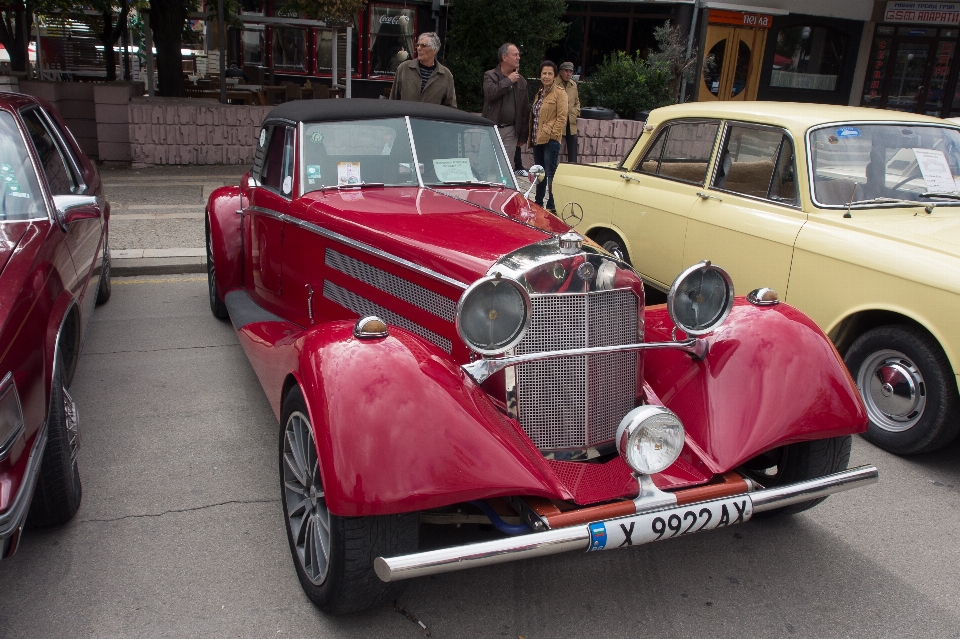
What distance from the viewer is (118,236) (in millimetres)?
7918

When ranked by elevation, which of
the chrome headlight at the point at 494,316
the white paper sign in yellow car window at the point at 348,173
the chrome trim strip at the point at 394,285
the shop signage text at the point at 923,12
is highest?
the shop signage text at the point at 923,12

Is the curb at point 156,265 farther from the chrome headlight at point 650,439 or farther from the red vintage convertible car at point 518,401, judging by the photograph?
the chrome headlight at point 650,439

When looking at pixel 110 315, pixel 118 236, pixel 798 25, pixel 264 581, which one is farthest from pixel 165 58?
pixel 798 25

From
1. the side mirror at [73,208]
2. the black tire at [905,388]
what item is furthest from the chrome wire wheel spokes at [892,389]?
the side mirror at [73,208]

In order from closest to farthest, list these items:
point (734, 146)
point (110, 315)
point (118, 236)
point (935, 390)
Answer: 1. point (935, 390)
2. point (734, 146)
3. point (110, 315)
4. point (118, 236)

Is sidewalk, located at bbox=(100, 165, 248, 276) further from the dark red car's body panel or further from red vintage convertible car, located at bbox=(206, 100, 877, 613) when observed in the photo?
red vintage convertible car, located at bbox=(206, 100, 877, 613)

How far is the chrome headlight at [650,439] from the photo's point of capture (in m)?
2.69

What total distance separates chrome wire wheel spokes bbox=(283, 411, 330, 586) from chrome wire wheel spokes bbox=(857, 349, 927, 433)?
3.28 metres

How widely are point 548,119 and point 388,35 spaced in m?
11.2

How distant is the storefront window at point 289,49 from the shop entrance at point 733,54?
32.9 ft

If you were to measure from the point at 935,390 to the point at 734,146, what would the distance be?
7.44 ft

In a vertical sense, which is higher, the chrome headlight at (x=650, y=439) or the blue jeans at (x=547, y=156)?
the blue jeans at (x=547, y=156)

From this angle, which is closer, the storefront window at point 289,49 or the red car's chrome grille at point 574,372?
the red car's chrome grille at point 574,372

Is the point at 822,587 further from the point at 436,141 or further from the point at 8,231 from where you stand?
the point at 8,231
